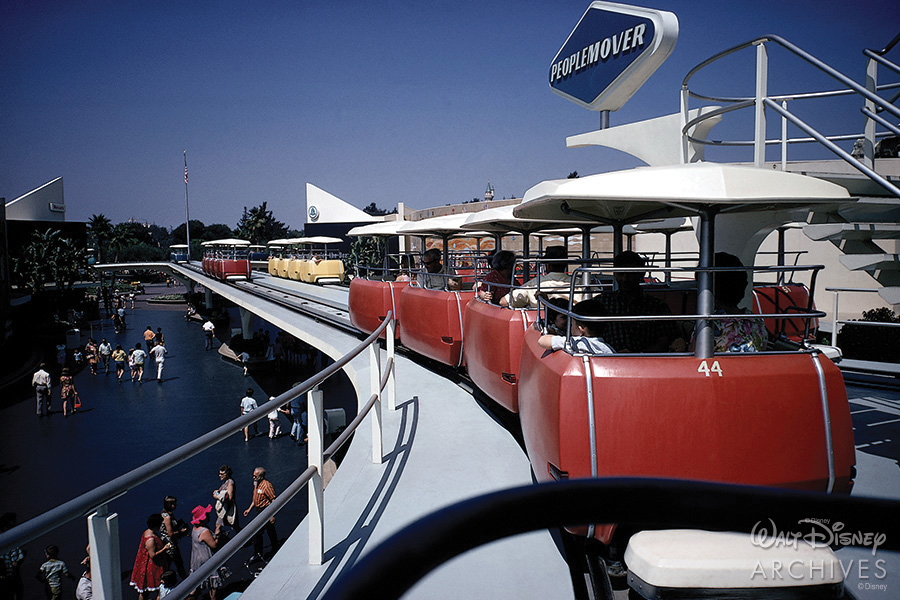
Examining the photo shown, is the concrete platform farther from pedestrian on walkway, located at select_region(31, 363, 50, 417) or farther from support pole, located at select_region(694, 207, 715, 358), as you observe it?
pedestrian on walkway, located at select_region(31, 363, 50, 417)

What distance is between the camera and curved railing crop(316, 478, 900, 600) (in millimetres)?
793

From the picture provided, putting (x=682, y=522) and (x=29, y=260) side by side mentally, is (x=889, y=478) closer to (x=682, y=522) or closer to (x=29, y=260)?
(x=682, y=522)

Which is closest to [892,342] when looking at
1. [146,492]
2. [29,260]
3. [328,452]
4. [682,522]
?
[328,452]

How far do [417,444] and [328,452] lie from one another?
2253 millimetres

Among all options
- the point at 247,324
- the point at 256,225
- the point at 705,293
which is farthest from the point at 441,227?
the point at 256,225

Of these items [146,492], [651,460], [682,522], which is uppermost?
[682,522]

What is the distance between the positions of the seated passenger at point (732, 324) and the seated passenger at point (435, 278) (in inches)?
208

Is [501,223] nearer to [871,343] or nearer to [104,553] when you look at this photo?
[104,553]

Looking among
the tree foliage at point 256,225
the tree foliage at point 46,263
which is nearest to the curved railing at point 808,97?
the tree foliage at point 46,263

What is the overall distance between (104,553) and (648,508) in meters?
1.66

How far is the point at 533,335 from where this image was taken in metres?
4.93

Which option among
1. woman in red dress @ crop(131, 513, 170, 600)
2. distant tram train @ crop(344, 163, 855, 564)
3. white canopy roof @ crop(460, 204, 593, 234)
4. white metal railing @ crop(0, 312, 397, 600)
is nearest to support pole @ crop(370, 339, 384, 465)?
white metal railing @ crop(0, 312, 397, 600)

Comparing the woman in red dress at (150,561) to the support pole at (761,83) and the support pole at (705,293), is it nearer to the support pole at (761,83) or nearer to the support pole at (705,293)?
the support pole at (705,293)

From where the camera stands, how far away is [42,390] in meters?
22.7
